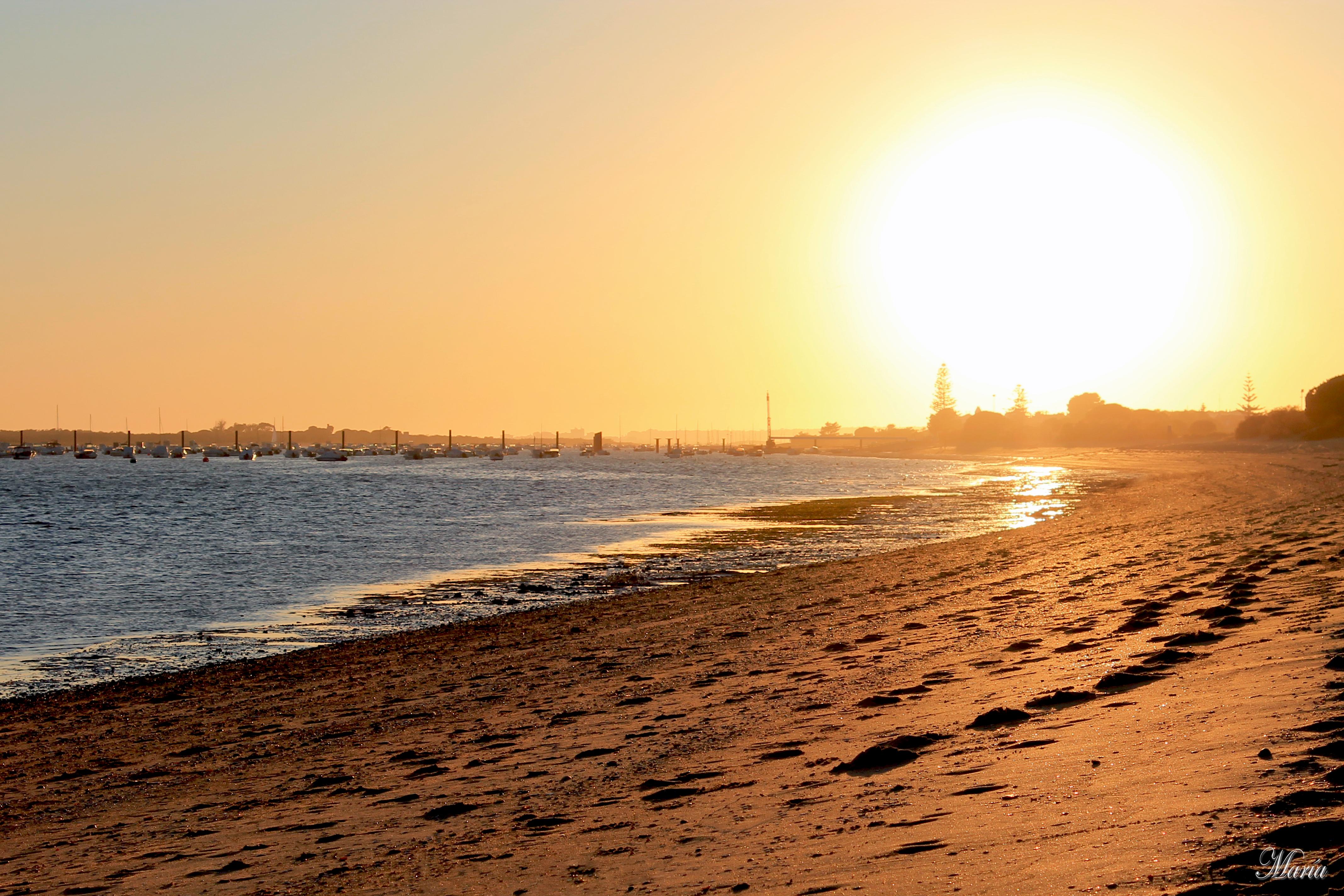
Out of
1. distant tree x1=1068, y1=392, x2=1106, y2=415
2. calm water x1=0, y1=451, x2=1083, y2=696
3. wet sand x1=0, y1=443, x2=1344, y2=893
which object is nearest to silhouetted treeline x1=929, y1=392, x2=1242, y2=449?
distant tree x1=1068, y1=392, x2=1106, y2=415

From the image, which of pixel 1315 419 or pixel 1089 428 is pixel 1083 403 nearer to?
pixel 1089 428

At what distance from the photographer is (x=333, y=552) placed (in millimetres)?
32625

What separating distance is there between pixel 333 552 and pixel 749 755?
27.6 meters

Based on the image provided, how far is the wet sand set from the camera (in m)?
4.93

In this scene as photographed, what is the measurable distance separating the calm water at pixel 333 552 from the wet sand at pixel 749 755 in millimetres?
3711

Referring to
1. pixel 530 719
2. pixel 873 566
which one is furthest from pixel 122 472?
pixel 530 719

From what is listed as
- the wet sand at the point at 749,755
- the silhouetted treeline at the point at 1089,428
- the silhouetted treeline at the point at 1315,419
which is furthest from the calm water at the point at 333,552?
the silhouetted treeline at the point at 1089,428

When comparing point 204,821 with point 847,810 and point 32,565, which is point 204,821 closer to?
point 847,810

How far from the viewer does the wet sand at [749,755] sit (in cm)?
493

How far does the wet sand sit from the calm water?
12.2ft

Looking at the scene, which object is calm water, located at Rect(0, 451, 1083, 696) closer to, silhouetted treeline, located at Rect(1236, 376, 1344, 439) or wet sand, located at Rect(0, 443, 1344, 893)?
wet sand, located at Rect(0, 443, 1344, 893)

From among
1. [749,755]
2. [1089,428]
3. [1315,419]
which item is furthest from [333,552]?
[1089,428]

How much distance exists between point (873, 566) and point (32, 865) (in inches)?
751

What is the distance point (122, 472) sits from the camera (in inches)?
4843
